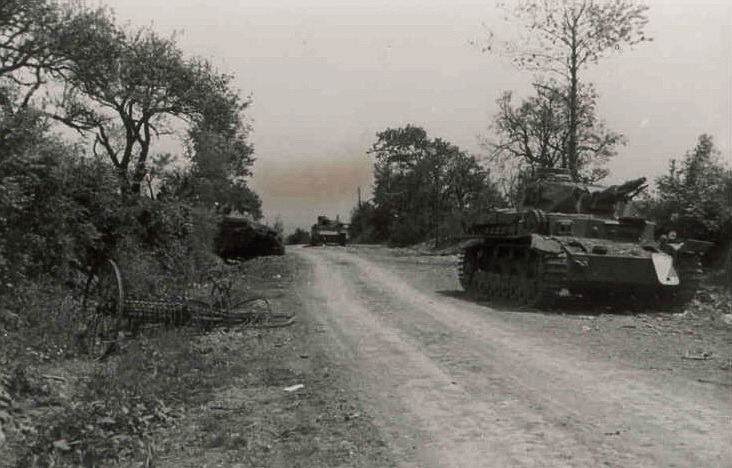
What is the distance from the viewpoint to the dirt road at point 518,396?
19.0 ft

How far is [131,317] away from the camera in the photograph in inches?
444

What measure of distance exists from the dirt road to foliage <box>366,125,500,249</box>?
1505 inches

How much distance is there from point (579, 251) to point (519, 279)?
5.91 ft

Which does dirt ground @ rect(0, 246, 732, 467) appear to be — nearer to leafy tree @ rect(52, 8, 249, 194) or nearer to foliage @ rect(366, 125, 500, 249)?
leafy tree @ rect(52, 8, 249, 194)

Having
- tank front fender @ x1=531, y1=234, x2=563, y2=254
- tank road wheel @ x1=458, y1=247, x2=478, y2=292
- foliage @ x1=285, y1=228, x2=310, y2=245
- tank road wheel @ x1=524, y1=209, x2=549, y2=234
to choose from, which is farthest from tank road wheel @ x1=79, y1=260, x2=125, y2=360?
foliage @ x1=285, y1=228, x2=310, y2=245

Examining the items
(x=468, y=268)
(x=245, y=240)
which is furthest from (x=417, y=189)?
(x=468, y=268)

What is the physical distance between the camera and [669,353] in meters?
10.2

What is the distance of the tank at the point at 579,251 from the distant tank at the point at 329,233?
28367 mm

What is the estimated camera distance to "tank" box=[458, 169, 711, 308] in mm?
15508

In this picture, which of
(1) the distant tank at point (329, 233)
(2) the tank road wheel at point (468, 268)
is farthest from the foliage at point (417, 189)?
(2) the tank road wheel at point (468, 268)

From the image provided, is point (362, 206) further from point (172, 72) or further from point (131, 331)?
point (131, 331)

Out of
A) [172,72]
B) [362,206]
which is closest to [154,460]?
[172,72]

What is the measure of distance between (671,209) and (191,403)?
73.4 ft

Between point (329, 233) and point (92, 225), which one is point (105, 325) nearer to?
point (92, 225)
